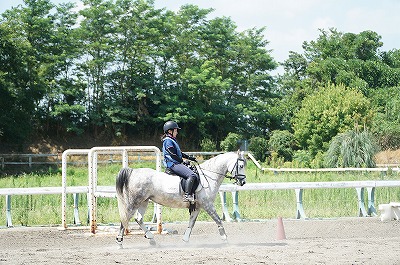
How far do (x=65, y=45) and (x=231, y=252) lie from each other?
154 feet

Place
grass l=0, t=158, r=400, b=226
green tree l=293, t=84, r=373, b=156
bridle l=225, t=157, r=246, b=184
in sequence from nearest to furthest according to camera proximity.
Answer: bridle l=225, t=157, r=246, b=184 → grass l=0, t=158, r=400, b=226 → green tree l=293, t=84, r=373, b=156

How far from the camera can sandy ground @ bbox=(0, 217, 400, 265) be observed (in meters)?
12.2

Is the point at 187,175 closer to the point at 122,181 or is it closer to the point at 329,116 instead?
the point at 122,181

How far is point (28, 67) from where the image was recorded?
5322 cm

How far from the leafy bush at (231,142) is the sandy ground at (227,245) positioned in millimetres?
36484

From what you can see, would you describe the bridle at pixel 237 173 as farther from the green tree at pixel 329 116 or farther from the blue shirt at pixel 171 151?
the green tree at pixel 329 116

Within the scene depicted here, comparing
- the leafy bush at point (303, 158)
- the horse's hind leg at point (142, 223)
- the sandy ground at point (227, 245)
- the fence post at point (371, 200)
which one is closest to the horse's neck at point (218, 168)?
the sandy ground at point (227, 245)

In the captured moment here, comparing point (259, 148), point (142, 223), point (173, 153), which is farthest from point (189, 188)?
point (259, 148)

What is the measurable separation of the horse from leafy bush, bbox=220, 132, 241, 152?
4114 centimetres

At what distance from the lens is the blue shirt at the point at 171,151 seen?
14852 mm

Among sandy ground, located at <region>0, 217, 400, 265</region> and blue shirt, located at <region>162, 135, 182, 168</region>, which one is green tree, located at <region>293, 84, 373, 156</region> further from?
blue shirt, located at <region>162, 135, 182, 168</region>

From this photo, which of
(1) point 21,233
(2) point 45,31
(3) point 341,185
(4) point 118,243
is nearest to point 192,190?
(4) point 118,243

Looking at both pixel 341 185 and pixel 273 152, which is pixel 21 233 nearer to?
pixel 341 185

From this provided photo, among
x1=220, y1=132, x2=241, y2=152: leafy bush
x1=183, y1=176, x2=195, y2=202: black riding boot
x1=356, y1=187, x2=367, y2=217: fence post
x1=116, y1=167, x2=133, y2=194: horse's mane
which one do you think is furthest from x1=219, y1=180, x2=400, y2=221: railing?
x1=220, y1=132, x2=241, y2=152: leafy bush
